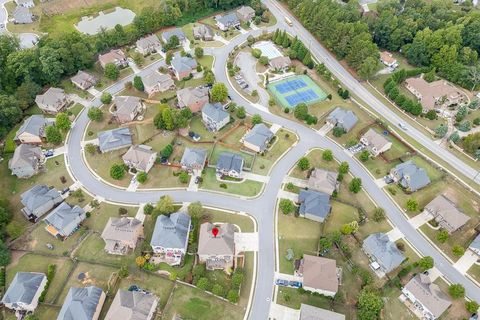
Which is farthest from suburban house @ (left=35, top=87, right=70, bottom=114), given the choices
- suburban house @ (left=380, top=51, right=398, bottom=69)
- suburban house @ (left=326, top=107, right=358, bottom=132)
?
suburban house @ (left=380, top=51, right=398, bottom=69)

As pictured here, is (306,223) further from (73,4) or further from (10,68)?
(73,4)

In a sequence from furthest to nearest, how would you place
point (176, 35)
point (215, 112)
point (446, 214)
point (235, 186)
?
point (176, 35), point (215, 112), point (235, 186), point (446, 214)

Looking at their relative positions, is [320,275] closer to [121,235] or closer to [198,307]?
[198,307]

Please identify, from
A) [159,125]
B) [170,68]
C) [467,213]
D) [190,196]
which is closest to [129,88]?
[170,68]

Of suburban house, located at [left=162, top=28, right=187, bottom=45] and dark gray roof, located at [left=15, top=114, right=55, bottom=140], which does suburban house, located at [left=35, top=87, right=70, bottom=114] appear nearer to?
dark gray roof, located at [left=15, top=114, right=55, bottom=140]

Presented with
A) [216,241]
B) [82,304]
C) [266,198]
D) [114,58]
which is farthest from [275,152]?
[114,58]

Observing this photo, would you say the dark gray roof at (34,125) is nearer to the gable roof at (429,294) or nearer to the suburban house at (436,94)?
the gable roof at (429,294)
